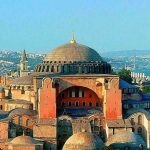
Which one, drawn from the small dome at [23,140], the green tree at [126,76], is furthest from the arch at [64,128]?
the green tree at [126,76]

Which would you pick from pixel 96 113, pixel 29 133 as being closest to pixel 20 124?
pixel 29 133

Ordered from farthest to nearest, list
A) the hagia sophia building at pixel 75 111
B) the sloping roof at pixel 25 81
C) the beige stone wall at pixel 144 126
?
the sloping roof at pixel 25 81 < the beige stone wall at pixel 144 126 < the hagia sophia building at pixel 75 111

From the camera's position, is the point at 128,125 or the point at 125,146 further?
the point at 128,125

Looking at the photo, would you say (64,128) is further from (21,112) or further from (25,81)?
(25,81)

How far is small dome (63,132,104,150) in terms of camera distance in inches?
1483

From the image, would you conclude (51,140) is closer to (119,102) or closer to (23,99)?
(119,102)

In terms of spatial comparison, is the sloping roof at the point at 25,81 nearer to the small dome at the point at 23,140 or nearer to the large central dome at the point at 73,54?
the large central dome at the point at 73,54

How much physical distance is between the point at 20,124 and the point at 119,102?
6039 millimetres

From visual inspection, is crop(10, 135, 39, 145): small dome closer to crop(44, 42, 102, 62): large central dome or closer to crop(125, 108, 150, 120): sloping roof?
crop(125, 108, 150, 120): sloping roof

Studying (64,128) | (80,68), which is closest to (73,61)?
(80,68)

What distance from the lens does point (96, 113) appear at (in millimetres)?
44219

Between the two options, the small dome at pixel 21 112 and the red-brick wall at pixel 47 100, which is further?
the small dome at pixel 21 112

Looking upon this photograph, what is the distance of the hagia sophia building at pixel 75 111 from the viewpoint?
1577 inches

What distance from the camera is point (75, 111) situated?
4550 cm
